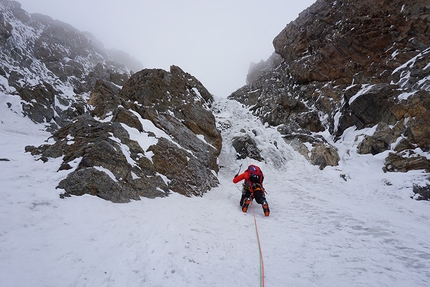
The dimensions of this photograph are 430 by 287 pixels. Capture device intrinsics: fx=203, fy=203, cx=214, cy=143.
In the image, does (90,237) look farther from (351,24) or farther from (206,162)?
(351,24)

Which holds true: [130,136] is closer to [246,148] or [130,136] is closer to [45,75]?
[246,148]

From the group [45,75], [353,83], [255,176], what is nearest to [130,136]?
[255,176]

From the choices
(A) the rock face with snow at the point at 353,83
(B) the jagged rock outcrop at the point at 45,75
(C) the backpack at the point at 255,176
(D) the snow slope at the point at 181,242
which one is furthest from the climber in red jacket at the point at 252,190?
(B) the jagged rock outcrop at the point at 45,75

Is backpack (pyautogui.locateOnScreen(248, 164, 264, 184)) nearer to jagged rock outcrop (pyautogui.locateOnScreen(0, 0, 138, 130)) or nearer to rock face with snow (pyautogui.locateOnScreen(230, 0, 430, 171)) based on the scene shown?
rock face with snow (pyautogui.locateOnScreen(230, 0, 430, 171))

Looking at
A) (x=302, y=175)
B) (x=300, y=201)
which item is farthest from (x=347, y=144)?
(x=300, y=201)

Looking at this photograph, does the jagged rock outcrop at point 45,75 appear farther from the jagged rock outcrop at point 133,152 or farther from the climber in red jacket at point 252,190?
the climber in red jacket at point 252,190

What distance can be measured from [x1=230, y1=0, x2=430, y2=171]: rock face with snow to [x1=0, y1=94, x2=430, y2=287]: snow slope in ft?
25.9

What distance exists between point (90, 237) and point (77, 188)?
2271 millimetres

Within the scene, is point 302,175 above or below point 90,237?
above

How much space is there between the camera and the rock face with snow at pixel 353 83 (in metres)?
14.2

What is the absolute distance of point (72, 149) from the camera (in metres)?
7.48

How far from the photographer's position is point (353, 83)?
22938 millimetres

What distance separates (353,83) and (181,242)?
85.9 ft

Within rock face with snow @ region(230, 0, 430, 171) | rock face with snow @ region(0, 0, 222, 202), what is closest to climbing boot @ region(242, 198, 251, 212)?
rock face with snow @ region(0, 0, 222, 202)
